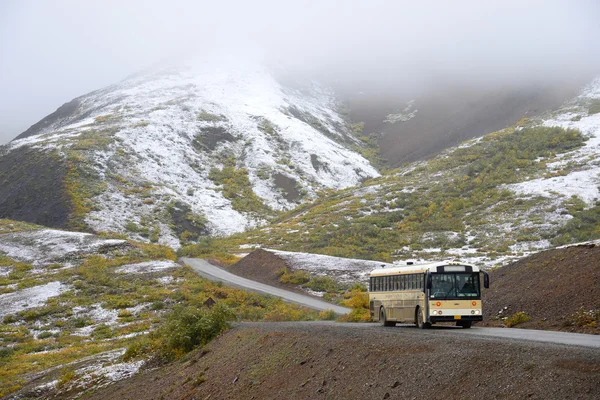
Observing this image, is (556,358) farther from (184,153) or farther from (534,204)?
(184,153)

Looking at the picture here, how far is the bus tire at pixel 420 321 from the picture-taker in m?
19.9

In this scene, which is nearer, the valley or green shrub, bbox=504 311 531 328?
the valley

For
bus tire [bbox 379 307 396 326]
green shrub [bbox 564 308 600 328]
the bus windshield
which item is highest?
the bus windshield

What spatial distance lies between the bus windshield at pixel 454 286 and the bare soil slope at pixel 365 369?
10.0 ft

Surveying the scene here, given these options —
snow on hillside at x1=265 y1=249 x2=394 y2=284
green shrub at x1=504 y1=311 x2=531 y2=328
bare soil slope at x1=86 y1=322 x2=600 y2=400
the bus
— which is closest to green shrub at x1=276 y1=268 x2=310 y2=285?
snow on hillside at x1=265 y1=249 x2=394 y2=284

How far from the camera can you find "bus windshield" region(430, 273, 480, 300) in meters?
19.6

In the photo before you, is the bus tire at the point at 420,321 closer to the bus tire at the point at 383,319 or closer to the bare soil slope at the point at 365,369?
the bus tire at the point at 383,319

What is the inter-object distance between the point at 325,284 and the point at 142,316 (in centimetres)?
1491

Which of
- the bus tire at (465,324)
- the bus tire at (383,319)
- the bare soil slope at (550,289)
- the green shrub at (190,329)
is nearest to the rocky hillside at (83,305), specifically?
the green shrub at (190,329)

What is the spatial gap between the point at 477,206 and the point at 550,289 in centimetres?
4307

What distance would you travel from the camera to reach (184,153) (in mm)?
97562

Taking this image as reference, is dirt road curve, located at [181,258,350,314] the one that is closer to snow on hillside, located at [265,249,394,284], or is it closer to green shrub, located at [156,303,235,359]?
snow on hillside, located at [265,249,394,284]

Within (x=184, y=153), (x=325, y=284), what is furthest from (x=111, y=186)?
(x=325, y=284)

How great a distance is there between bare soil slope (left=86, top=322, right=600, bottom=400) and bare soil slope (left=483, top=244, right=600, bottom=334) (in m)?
5.73
